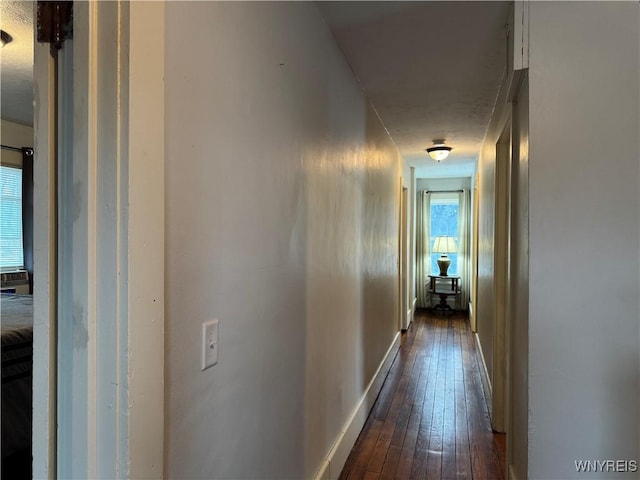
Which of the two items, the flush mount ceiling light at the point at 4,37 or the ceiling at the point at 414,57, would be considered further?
the flush mount ceiling light at the point at 4,37

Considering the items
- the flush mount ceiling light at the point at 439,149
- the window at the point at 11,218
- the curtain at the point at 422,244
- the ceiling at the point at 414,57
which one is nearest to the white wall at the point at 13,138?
the window at the point at 11,218

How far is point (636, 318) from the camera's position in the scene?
4.79ft

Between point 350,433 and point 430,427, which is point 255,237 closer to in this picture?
point 350,433

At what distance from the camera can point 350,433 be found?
8.02ft

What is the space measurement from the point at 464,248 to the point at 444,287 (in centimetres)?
79

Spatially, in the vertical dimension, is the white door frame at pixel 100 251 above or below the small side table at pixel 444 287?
above

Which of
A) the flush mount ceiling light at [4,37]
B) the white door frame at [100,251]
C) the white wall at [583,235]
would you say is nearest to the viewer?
the white door frame at [100,251]

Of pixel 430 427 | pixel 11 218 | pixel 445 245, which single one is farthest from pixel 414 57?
pixel 445 245

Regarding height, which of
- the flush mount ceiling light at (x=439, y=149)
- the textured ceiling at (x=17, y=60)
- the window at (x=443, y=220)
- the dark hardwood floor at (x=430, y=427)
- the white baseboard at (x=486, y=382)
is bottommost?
the dark hardwood floor at (x=430, y=427)

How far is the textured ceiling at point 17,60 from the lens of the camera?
196 centimetres

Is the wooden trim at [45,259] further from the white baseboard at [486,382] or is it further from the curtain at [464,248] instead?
the curtain at [464,248]

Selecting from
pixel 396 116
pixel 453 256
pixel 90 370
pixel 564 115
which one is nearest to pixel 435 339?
pixel 453 256

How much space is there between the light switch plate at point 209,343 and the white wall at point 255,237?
0.02m

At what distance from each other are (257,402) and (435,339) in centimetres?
440
